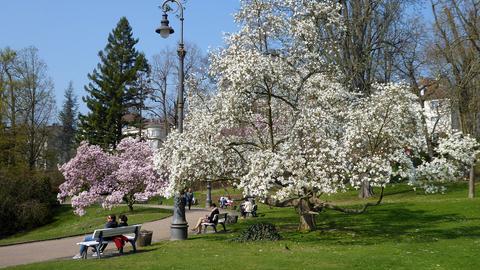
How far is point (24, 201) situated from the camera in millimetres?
33688

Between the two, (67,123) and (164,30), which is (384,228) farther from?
(67,123)

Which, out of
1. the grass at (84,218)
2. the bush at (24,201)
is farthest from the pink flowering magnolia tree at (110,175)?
the bush at (24,201)

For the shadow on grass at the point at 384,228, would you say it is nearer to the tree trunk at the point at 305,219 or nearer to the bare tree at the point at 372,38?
the tree trunk at the point at 305,219

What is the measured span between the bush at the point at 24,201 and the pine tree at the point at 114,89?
11422mm

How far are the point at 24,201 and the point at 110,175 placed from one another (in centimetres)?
769

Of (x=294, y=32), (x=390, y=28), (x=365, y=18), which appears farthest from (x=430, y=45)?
(x=294, y=32)

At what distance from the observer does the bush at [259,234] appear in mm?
14477

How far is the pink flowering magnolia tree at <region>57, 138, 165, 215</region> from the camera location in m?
29.1

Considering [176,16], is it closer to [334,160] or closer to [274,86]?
[274,86]

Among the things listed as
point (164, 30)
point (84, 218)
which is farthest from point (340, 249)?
point (84, 218)

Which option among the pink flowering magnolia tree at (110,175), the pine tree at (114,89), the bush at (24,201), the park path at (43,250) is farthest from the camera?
the pine tree at (114,89)

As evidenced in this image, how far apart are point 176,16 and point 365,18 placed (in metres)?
15.7

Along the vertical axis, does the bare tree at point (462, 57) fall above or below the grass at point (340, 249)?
above

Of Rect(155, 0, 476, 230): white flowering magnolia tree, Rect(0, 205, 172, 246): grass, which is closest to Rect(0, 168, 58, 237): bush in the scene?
Rect(0, 205, 172, 246): grass
